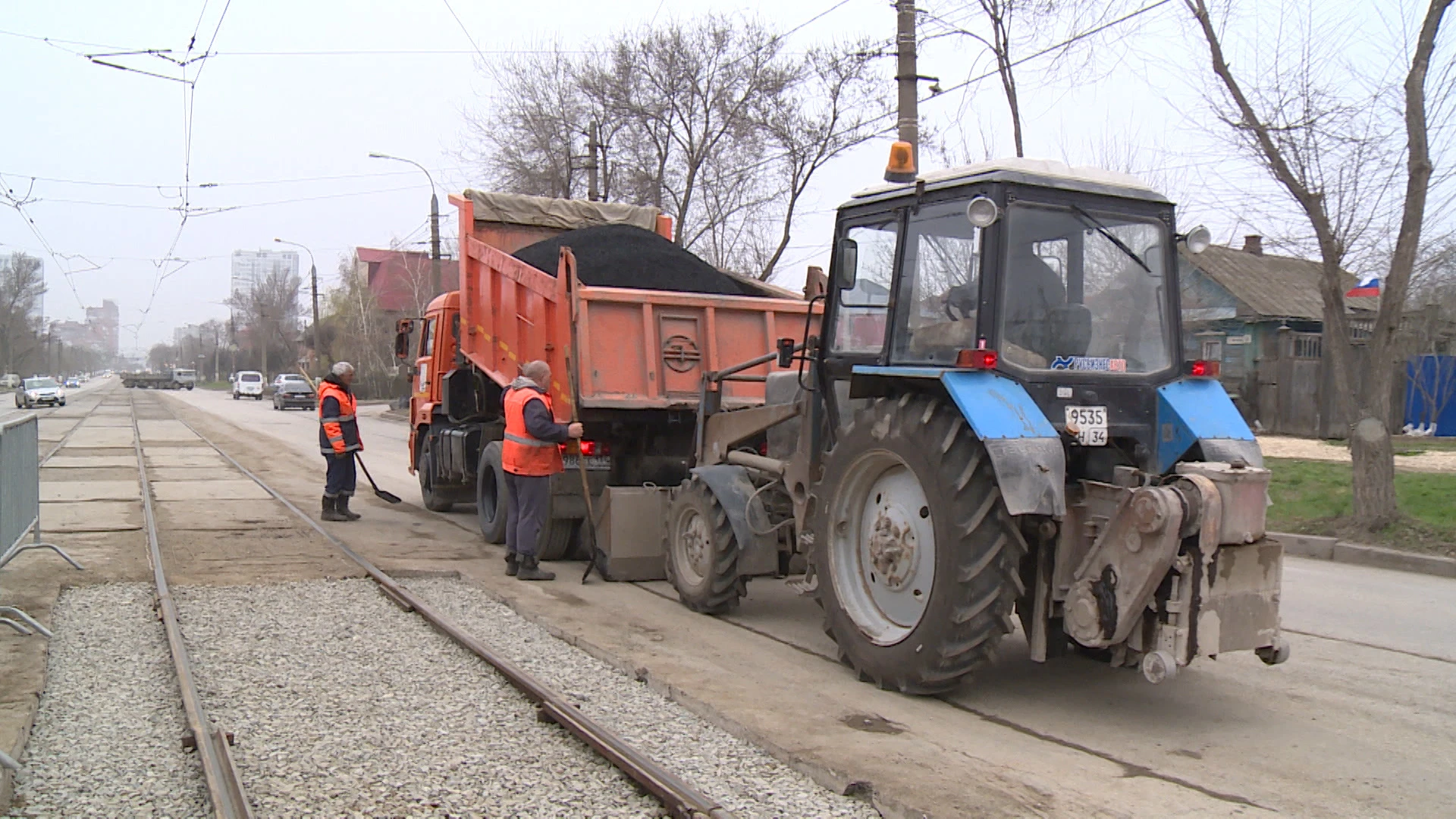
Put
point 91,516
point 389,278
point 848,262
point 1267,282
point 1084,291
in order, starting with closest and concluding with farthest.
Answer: point 1084,291
point 848,262
point 91,516
point 1267,282
point 389,278

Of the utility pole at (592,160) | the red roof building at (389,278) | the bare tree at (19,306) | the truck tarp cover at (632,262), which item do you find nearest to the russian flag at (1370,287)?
the truck tarp cover at (632,262)

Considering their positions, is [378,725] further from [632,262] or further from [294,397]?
[294,397]

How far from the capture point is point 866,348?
6.31 m

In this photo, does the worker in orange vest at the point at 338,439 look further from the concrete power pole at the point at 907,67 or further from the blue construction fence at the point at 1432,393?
the blue construction fence at the point at 1432,393

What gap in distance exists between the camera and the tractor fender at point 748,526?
721 centimetres

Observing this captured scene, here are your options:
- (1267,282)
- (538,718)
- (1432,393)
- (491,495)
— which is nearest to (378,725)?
(538,718)

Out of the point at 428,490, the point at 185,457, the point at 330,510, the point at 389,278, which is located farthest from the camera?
the point at 389,278

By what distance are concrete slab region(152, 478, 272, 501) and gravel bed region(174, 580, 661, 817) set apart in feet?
23.1

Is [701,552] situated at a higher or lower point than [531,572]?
higher

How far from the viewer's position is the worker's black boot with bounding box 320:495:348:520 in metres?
12.1

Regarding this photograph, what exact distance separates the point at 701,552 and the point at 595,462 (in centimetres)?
199

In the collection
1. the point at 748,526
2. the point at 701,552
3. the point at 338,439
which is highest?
the point at 338,439

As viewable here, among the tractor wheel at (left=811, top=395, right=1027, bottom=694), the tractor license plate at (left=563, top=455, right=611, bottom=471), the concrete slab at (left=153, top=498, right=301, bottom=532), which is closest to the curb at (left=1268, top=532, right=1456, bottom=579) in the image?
the tractor wheel at (left=811, top=395, right=1027, bottom=694)

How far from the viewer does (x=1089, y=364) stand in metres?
5.74
